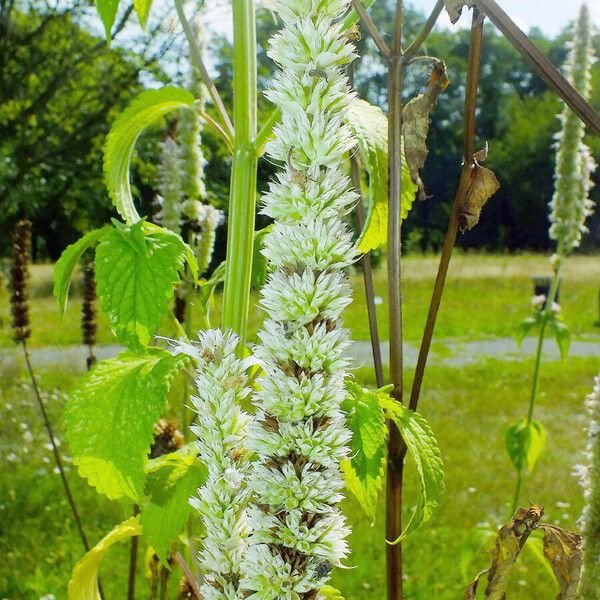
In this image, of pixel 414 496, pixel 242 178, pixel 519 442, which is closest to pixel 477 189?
pixel 242 178

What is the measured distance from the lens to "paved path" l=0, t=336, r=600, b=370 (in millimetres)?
8477

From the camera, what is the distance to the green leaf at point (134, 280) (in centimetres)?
88

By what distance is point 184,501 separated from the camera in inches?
37.2

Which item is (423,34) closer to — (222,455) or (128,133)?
(128,133)

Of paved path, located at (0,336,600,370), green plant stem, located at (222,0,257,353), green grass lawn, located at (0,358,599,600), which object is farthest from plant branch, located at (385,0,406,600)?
paved path, located at (0,336,600,370)

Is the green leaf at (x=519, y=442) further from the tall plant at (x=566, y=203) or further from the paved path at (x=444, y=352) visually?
the paved path at (x=444, y=352)

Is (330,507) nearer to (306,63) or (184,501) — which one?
(306,63)

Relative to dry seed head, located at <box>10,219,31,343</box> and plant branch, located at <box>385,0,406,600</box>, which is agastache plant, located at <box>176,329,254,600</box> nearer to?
plant branch, located at <box>385,0,406,600</box>

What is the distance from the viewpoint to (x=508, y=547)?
76 centimetres

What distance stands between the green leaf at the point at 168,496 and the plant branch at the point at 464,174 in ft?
0.99

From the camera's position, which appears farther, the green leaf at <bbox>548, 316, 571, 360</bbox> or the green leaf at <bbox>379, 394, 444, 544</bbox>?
the green leaf at <bbox>548, 316, 571, 360</bbox>

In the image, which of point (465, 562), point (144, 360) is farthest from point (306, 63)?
point (465, 562)

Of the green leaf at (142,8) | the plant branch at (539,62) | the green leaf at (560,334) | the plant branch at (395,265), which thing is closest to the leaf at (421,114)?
the plant branch at (395,265)

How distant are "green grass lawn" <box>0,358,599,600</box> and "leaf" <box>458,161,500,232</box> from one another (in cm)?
96
